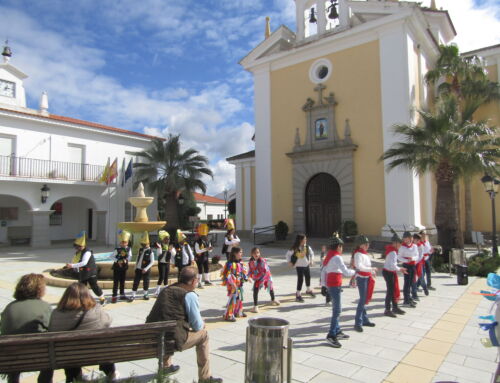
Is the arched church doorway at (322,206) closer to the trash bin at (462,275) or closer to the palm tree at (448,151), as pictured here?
the palm tree at (448,151)

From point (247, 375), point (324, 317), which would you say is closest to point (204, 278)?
point (324, 317)

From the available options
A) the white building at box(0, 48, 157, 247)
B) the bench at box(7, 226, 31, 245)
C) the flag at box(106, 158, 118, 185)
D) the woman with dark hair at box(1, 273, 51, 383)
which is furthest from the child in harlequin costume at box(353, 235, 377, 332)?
the bench at box(7, 226, 31, 245)

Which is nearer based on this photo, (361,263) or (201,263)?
(361,263)

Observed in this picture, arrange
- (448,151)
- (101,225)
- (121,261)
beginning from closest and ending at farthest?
(121,261) < (448,151) < (101,225)

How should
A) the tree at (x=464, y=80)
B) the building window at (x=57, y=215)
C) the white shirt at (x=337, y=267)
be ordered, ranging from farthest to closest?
the building window at (x=57, y=215) < the tree at (x=464, y=80) < the white shirt at (x=337, y=267)

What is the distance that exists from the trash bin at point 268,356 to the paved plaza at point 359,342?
22.6 inches

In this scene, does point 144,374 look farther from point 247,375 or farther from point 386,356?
point 386,356

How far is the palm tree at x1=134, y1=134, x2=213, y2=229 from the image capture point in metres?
22.4

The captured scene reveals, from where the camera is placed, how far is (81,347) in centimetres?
331

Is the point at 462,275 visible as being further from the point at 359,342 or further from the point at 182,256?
the point at 182,256

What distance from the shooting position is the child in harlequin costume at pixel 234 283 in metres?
6.40

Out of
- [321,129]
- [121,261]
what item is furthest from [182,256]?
[321,129]

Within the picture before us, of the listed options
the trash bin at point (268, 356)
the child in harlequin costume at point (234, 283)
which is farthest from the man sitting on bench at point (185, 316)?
the child in harlequin costume at point (234, 283)

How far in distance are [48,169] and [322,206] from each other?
14.8m
